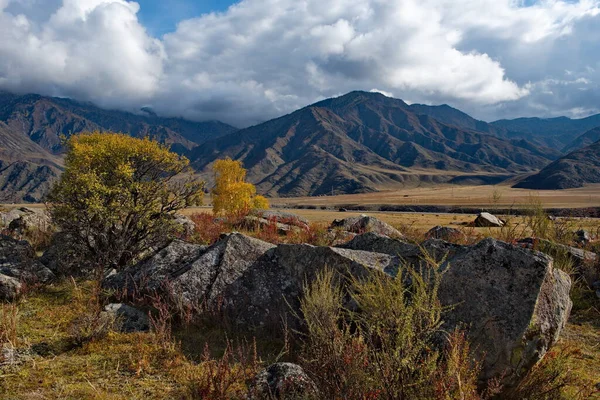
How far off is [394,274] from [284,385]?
3.53 m

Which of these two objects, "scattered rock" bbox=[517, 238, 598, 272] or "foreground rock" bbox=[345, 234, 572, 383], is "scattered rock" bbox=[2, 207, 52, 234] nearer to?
"foreground rock" bbox=[345, 234, 572, 383]

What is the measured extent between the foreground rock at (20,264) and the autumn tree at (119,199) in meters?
1.21

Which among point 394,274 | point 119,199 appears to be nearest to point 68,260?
point 119,199

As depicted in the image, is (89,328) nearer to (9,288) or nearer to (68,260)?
(9,288)

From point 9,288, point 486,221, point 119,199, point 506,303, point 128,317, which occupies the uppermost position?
point 119,199

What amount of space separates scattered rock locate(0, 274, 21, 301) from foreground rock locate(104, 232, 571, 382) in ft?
6.50

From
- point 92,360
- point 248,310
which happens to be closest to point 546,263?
point 248,310

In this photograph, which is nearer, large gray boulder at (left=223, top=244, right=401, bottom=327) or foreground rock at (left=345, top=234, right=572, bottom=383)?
foreground rock at (left=345, top=234, right=572, bottom=383)

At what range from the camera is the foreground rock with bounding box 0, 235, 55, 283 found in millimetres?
10062

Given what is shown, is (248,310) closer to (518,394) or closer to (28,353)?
(28,353)

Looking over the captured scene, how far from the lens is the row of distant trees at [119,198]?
1113 cm

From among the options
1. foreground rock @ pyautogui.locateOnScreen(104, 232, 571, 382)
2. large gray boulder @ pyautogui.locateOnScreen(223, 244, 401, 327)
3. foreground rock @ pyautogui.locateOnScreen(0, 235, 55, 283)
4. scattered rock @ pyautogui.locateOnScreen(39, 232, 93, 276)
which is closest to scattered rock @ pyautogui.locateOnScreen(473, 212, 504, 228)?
foreground rock @ pyautogui.locateOnScreen(104, 232, 571, 382)

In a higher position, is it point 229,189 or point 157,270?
point 229,189

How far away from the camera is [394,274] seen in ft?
24.3
